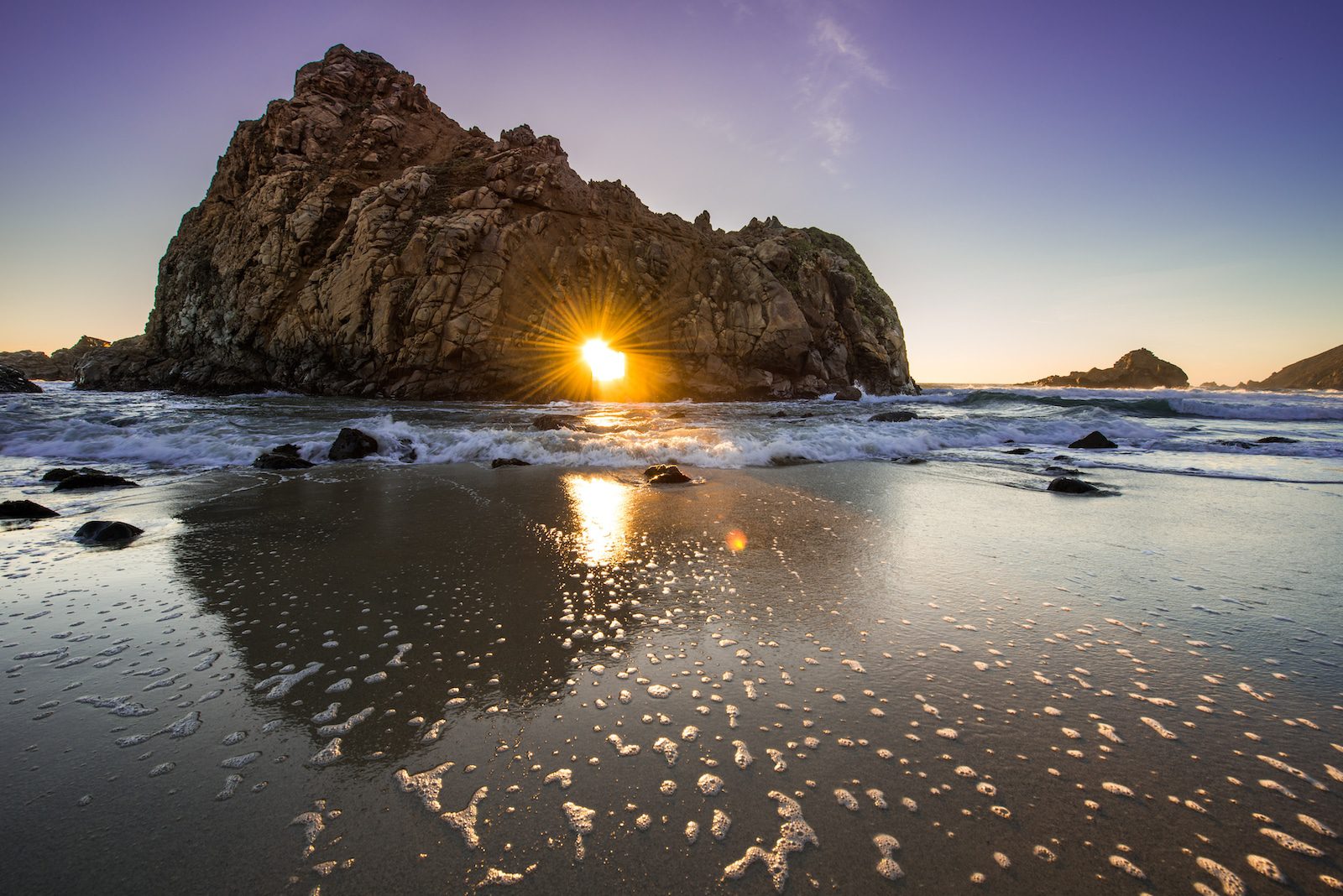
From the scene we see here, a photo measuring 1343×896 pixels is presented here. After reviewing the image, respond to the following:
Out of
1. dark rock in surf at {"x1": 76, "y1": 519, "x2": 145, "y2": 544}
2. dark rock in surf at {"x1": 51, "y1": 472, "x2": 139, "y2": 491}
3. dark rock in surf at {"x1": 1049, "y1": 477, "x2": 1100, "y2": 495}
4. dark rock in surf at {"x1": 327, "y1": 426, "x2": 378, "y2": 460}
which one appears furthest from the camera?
dark rock in surf at {"x1": 327, "y1": 426, "x2": 378, "y2": 460}

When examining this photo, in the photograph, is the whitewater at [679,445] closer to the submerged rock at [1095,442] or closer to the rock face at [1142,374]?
the submerged rock at [1095,442]

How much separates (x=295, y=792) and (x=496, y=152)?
1892 inches

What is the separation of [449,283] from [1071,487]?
3451cm

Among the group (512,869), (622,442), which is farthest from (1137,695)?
(622,442)

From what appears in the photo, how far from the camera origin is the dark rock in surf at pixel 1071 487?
7.67 m

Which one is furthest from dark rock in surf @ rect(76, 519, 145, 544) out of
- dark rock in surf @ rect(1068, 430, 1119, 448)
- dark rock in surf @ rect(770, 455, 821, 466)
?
dark rock in surf @ rect(1068, 430, 1119, 448)

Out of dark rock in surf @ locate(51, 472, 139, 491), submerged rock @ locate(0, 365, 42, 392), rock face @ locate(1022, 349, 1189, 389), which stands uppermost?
rock face @ locate(1022, 349, 1189, 389)

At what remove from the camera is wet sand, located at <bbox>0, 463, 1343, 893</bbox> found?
5.23 ft

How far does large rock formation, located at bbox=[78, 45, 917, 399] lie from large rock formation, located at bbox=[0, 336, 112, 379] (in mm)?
30552

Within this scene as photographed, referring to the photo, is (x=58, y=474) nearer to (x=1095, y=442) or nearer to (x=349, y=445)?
(x=349, y=445)

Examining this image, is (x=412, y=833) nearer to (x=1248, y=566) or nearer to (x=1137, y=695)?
(x=1137, y=695)

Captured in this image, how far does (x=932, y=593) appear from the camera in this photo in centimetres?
379

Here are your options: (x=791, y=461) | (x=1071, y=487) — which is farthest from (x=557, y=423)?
(x=1071, y=487)

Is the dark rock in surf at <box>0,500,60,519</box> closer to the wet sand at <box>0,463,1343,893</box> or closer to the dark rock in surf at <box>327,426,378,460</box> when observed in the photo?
the wet sand at <box>0,463,1343,893</box>
